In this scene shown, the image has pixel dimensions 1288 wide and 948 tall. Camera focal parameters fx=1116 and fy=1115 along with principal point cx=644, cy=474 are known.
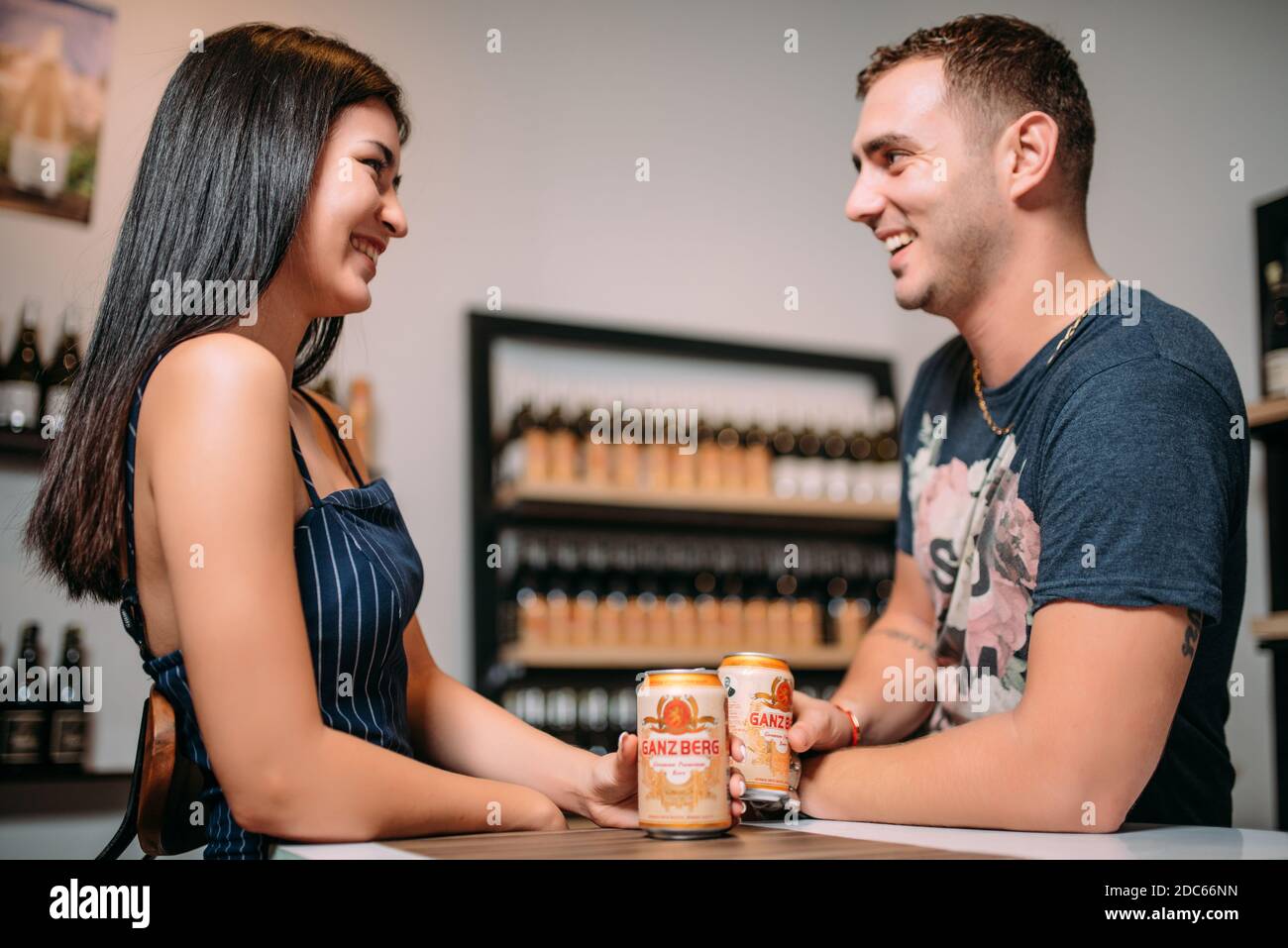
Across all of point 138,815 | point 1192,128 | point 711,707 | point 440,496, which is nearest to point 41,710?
point 440,496

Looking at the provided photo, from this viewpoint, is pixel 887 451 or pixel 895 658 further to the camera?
pixel 887 451

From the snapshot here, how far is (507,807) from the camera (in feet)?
3.70

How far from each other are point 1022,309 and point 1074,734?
643 millimetres

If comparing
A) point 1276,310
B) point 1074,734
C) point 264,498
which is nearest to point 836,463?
point 1276,310

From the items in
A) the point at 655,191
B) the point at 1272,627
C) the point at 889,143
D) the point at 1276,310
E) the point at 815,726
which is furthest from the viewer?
the point at 655,191

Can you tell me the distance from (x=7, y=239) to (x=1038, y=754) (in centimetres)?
295

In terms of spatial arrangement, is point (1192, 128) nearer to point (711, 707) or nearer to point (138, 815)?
point (711, 707)

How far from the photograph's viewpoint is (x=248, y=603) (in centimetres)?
96

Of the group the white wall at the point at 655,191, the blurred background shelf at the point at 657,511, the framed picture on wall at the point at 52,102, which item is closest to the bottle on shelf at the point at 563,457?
the blurred background shelf at the point at 657,511

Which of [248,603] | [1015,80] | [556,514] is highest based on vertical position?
[1015,80]

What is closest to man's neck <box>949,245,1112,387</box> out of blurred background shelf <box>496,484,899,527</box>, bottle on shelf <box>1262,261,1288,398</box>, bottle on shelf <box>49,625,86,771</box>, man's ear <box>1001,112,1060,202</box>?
man's ear <box>1001,112,1060,202</box>

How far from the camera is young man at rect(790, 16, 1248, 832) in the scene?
1157 millimetres

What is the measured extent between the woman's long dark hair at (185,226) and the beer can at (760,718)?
0.63 meters

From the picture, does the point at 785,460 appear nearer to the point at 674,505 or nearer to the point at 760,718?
the point at 674,505
